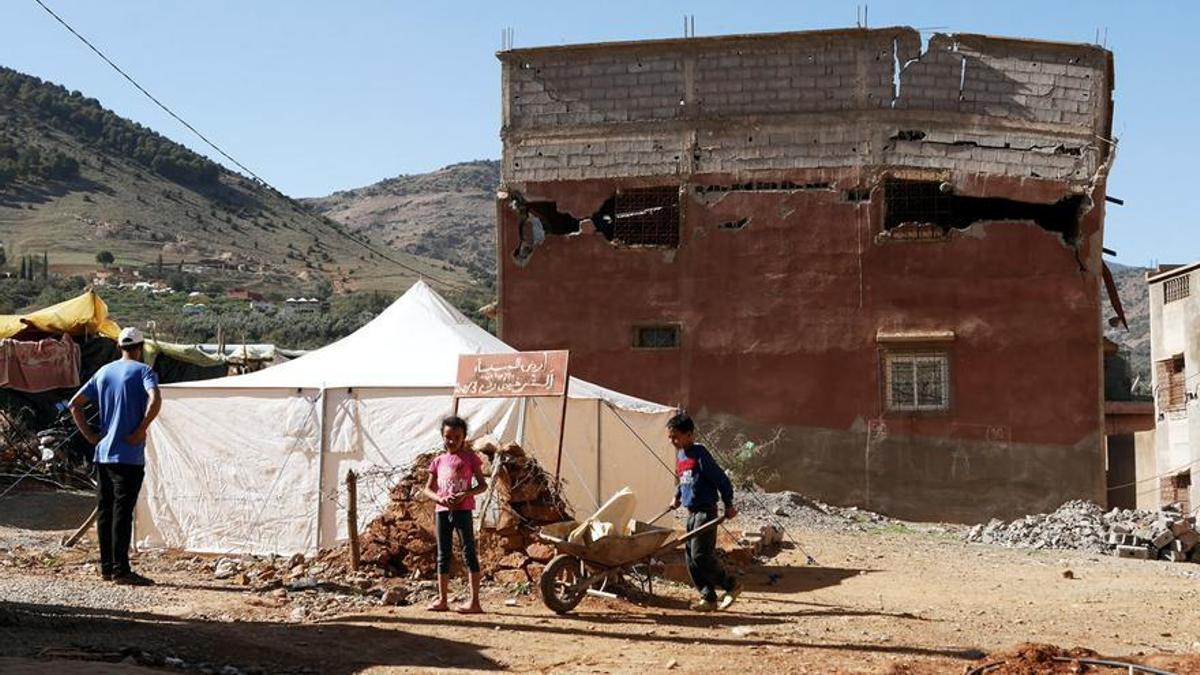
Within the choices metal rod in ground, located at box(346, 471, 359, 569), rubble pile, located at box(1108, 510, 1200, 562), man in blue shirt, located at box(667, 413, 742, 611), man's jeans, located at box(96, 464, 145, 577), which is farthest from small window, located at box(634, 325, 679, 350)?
man's jeans, located at box(96, 464, 145, 577)

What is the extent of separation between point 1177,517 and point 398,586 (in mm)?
12657

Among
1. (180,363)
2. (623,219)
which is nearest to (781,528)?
(623,219)

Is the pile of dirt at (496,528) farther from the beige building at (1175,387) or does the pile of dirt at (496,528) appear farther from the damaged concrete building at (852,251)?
the beige building at (1175,387)

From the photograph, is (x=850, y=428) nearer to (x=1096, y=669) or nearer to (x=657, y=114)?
(x=657, y=114)

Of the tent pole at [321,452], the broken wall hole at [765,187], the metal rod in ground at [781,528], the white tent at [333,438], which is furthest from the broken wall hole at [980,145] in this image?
the tent pole at [321,452]

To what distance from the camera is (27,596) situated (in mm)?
9102

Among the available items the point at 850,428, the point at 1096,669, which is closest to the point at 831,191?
the point at 850,428

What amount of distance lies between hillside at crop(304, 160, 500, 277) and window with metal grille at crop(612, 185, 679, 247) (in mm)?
71614

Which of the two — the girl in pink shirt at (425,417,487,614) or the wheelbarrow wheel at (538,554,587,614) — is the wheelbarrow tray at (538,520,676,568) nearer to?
the wheelbarrow wheel at (538,554,587,614)

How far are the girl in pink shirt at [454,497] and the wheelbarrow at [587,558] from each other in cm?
56

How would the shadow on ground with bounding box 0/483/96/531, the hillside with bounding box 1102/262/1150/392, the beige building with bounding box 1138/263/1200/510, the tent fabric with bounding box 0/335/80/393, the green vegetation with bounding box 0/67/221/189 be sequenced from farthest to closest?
the green vegetation with bounding box 0/67/221/189
the hillside with bounding box 1102/262/1150/392
the beige building with bounding box 1138/263/1200/510
the tent fabric with bounding box 0/335/80/393
the shadow on ground with bounding box 0/483/96/531

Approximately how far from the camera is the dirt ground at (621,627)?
7148 millimetres

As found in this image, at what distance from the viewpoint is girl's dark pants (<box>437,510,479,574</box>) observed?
9281 mm

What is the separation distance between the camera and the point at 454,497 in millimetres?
9422
